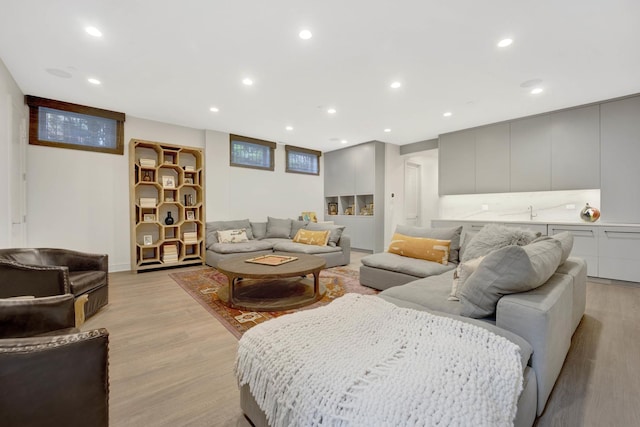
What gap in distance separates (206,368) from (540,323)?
1974mm

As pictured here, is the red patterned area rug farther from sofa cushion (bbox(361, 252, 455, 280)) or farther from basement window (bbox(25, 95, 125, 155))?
basement window (bbox(25, 95, 125, 155))

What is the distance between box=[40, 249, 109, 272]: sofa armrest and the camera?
2.73m

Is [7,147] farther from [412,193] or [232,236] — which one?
[412,193]

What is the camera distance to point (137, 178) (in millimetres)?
4676

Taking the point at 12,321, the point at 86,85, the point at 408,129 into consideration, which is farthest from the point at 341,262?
the point at 86,85

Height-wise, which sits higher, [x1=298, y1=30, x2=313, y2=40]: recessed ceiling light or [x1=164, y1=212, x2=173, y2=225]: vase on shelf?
[x1=298, y1=30, x2=313, y2=40]: recessed ceiling light

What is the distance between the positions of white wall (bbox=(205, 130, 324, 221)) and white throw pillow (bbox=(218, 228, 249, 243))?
558 mm

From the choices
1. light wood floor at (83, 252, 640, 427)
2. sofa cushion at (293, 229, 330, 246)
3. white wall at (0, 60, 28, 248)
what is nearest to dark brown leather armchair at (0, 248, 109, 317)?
light wood floor at (83, 252, 640, 427)

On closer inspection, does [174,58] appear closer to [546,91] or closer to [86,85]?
[86,85]

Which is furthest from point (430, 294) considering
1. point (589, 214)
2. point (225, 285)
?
point (589, 214)

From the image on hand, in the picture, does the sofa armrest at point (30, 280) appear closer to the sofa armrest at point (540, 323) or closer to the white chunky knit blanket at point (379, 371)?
the white chunky knit blanket at point (379, 371)

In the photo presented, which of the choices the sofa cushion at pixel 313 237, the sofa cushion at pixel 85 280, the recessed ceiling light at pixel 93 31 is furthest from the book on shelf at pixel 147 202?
the recessed ceiling light at pixel 93 31

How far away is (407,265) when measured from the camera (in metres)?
3.09

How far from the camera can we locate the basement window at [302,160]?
6895mm
